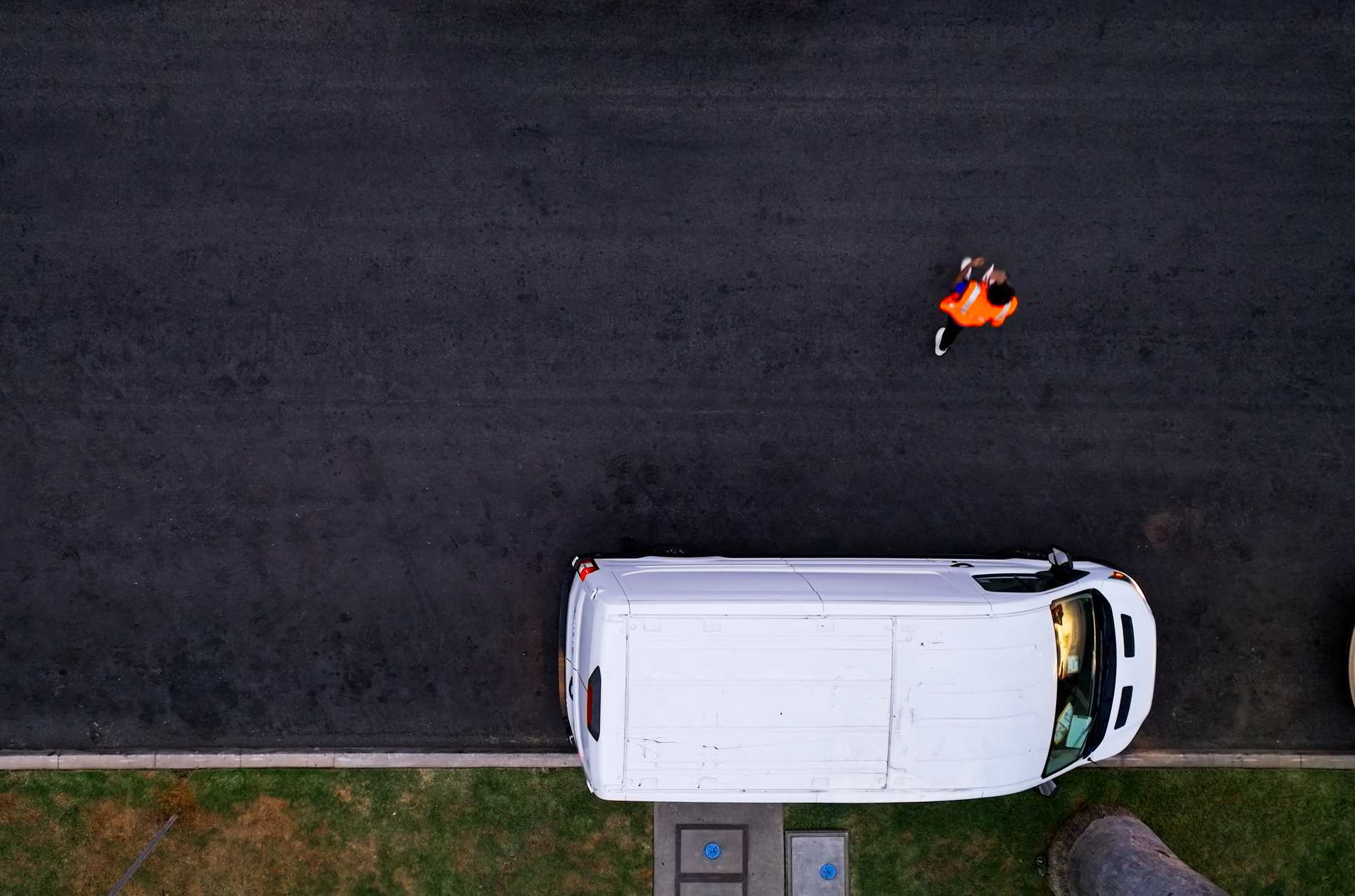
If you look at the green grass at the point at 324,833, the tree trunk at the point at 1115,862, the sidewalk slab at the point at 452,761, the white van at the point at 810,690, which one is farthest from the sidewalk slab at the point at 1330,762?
the sidewalk slab at the point at 452,761

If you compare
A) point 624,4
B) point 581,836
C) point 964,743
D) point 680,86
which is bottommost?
point 581,836

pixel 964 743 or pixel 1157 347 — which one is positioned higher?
pixel 1157 347

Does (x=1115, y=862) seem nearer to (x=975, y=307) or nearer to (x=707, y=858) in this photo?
(x=707, y=858)

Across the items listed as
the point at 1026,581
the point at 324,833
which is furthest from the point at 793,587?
the point at 324,833

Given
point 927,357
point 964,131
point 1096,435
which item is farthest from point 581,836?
point 964,131

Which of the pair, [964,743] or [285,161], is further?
[285,161]

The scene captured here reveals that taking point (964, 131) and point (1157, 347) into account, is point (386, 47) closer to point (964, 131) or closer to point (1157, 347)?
point (964, 131)

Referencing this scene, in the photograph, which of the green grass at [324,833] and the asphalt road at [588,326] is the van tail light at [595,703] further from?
the green grass at [324,833]
